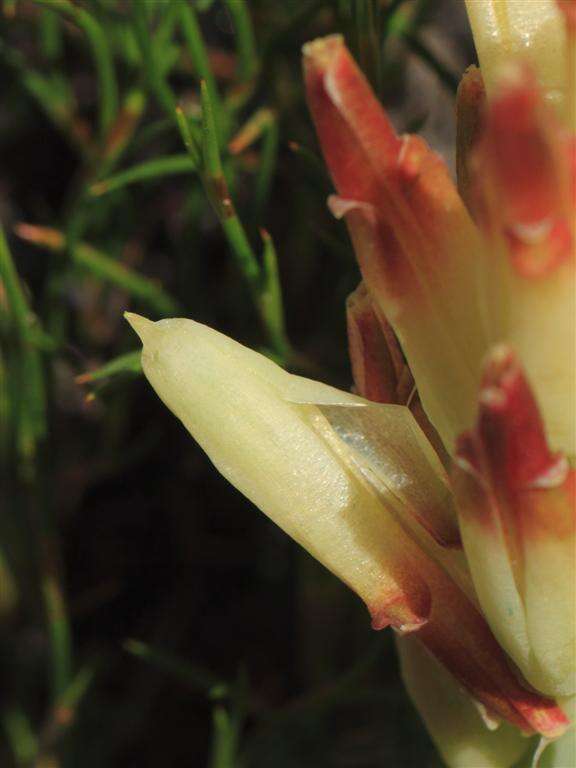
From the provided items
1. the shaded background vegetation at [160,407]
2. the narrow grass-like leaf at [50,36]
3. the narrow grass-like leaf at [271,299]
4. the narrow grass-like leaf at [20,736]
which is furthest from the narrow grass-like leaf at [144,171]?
the narrow grass-like leaf at [20,736]

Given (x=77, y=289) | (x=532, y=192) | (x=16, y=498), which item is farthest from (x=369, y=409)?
(x=77, y=289)

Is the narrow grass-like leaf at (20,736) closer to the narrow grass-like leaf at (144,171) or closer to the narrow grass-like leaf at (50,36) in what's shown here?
the narrow grass-like leaf at (144,171)

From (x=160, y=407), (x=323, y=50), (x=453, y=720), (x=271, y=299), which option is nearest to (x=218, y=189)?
(x=271, y=299)

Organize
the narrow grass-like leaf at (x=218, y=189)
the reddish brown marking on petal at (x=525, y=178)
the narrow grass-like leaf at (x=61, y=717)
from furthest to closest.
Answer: the narrow grass-like leaf at (x=61, y=717) < the narrow grass-like leaf at (x=218, y=189) < the reddish brown marking on petal at (x=525, y=178)

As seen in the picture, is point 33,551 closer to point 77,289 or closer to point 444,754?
point 77,289

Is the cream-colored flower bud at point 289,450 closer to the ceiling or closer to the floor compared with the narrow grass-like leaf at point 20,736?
closer to the ceiling

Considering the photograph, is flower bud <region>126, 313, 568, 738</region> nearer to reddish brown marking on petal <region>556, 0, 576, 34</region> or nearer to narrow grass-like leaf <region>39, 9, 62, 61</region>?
reddish brown marking on petal <region>556, 0, 576, 34</region>

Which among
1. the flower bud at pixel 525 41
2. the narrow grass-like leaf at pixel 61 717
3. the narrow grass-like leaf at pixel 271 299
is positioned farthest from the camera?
the narrow grass-like leaf at pixel 61 717
